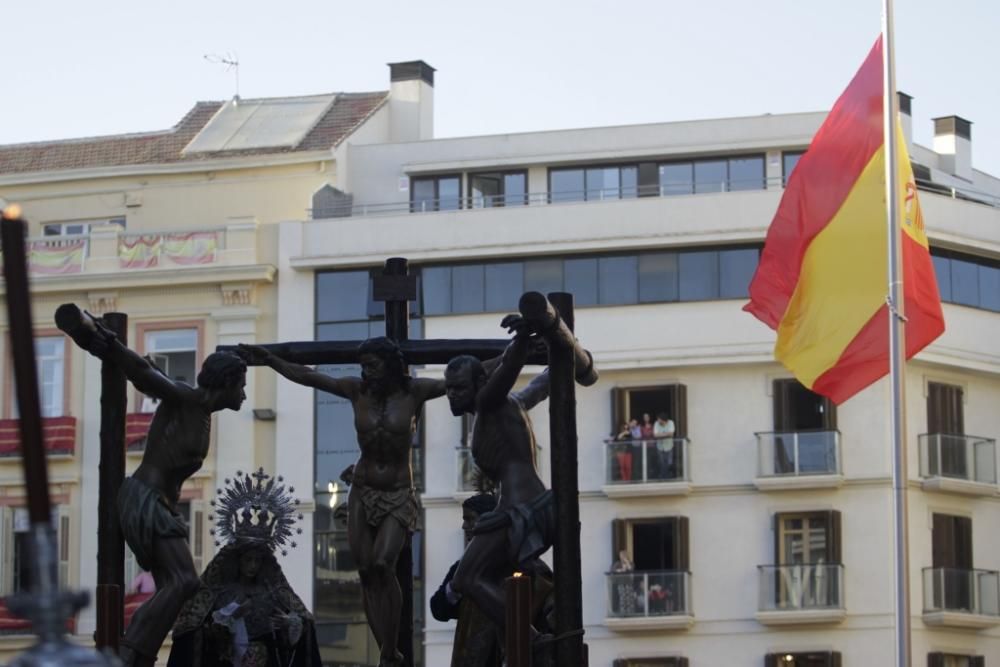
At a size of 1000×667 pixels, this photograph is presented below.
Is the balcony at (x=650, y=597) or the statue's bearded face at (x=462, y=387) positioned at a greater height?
the statue's bearded face at (x=462, y=387)

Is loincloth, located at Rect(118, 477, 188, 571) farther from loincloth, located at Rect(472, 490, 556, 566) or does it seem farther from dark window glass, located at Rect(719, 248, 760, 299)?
dark window glass, located at Rect(719, 248, 760, 299)

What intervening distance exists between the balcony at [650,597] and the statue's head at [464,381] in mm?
42945

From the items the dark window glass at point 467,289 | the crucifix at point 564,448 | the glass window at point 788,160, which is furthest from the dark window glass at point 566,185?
the crucifix at point 564,448

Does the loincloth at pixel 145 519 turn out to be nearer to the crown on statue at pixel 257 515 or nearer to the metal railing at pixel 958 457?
the crown on statue at pixel 257 515

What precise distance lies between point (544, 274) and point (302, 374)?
146 feet

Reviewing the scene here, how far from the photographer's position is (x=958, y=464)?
192 feet

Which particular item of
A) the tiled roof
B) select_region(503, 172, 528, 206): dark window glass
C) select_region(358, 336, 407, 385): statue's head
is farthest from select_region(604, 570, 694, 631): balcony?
select_region(358, 336, 407, 385): statue's head

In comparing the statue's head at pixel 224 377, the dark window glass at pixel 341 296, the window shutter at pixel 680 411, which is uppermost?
the dark window glass at pixel 341 296

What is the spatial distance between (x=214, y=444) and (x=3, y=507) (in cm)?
612

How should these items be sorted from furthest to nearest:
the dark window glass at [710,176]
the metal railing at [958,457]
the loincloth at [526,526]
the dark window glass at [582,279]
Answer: the dark window glass at [710,176] → the dark window glass at [582,279] → the metal railing at [958,457] → the loincloth at [526,526]

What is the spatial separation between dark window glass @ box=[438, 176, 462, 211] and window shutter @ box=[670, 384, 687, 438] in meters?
8.72

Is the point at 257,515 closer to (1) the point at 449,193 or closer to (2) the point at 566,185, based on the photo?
(2) the point at 566,185

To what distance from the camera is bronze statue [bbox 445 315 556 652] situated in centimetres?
1394

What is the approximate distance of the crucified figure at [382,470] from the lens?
15555 millimetres
